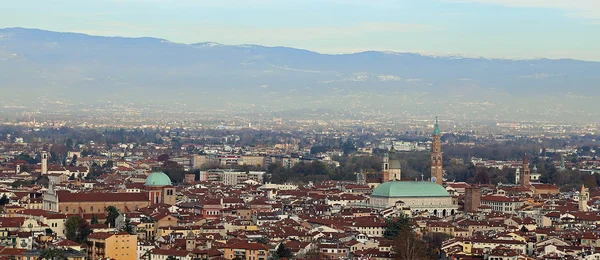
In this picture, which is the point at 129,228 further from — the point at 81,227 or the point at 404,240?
the point at 404,240

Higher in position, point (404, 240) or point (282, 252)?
point (404, 240)

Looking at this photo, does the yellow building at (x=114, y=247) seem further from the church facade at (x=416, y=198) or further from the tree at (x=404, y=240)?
the church facade at (x=416, y=198)

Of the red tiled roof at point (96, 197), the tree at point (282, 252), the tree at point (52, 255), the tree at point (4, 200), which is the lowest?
the tree at point (4, 200)

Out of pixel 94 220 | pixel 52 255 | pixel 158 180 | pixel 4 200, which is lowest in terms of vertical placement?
pixel 4 200

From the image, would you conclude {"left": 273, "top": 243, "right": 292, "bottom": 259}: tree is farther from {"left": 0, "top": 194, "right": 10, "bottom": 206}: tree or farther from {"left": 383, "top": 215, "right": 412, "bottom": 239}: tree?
{"left": 0, "top": 194, "right": 10, "bottom": 206}: tree

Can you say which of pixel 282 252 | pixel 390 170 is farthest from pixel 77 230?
pixel 390 170

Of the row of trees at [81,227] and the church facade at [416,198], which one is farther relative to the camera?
the church facade at [416,198]

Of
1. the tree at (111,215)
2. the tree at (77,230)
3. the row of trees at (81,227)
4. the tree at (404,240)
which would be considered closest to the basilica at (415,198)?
Answer: the tree at (404,240)
